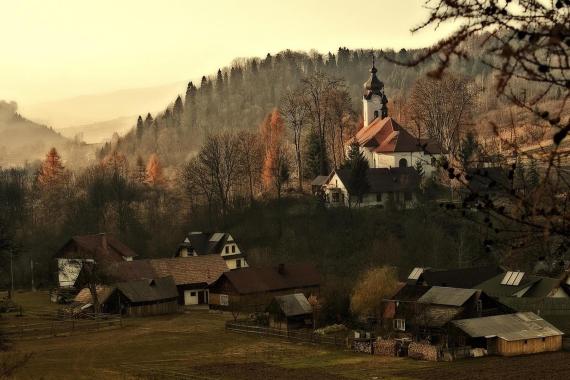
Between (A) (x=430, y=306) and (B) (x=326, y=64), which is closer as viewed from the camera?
(A) (x=430, y=306)

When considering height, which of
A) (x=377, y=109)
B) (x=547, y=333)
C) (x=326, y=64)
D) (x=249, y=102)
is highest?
(x=326, y=64)

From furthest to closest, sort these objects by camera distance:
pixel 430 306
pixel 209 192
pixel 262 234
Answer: pixel 209 192
pixel 262 234
pixel 430 306

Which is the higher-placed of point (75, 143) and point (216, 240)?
point (75, 143)

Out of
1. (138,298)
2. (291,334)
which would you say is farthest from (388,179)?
(291,334)

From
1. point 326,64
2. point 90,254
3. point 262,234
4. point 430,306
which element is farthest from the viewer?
point 326,64

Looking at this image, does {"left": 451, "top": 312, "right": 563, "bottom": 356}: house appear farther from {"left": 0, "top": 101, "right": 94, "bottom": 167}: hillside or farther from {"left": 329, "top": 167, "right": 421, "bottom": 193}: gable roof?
{"left": 0, "top": 101, "right": 94, "bottom": 167}: hillside

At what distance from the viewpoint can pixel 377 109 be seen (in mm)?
86250

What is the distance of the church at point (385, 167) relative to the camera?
70250mm

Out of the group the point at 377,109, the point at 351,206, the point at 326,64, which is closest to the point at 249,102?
the point at 326,64

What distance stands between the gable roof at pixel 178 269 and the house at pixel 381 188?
13915mm

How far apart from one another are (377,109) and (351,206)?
19049 mm

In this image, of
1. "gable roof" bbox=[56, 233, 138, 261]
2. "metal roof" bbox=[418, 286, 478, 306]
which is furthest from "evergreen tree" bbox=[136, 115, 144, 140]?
"metal roof" bbox=[418, 286, 478, 306]

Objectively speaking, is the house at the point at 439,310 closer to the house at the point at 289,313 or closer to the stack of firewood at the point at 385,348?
the stack of firewood at the point at 385,348

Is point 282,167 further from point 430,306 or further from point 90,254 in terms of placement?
point 430,306
